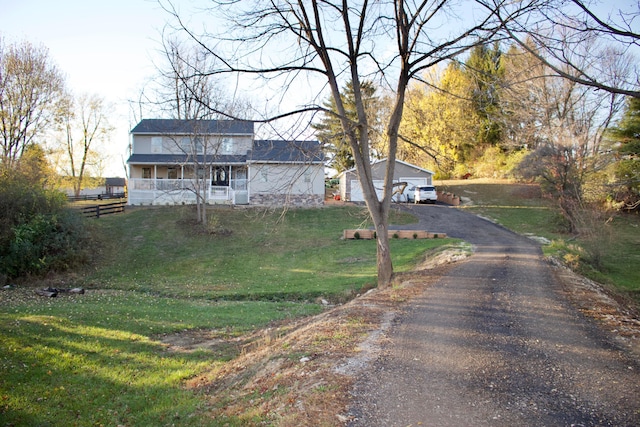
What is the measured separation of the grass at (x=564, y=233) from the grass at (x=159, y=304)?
598cm

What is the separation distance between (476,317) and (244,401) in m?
4.51

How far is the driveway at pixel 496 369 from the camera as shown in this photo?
436cm

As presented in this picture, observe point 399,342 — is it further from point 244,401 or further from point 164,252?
point 164,252

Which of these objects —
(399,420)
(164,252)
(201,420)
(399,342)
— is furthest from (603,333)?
(164,252)

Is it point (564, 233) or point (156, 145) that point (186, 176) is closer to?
point (156, 145)

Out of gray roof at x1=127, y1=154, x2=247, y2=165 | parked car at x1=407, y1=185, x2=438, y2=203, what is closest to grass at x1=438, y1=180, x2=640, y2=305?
parked car at x1=407, y1=185, x2=438, y2=203

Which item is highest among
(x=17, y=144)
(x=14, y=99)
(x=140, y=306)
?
(x=14, y=99)

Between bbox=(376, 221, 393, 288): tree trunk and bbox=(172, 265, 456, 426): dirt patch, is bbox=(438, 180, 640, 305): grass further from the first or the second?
bbox=(172, 265, 456, 426): dirt patch

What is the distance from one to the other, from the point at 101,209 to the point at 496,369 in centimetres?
2999

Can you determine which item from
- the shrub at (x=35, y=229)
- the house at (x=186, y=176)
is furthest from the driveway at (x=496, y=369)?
the house at (x=186, y=176)

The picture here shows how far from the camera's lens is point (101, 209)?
2986cm

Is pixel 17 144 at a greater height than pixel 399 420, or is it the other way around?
pixel 17 144

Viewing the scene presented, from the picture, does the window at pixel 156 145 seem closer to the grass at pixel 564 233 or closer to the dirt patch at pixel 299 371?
the grass at pixel 564 233

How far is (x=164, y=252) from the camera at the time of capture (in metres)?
23.6
